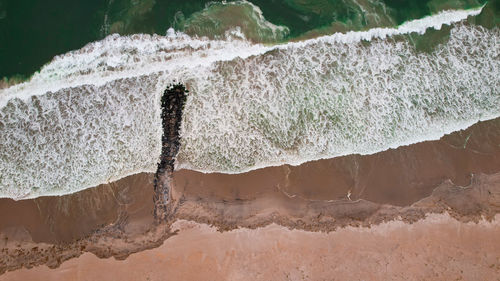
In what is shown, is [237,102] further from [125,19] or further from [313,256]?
[313,256]

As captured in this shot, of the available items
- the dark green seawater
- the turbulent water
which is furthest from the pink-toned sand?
the dark green seawater

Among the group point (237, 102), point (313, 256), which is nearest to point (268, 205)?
point (313, 256)

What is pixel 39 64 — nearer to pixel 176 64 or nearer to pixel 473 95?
pixel 176 64

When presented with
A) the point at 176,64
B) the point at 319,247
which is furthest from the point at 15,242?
the point at 319,247

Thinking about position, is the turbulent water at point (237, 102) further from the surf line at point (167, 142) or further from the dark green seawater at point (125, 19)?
the dark green seawater at point (125, 19)

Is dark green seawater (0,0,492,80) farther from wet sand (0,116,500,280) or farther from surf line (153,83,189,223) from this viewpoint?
wet sand (0,116,500,280)
